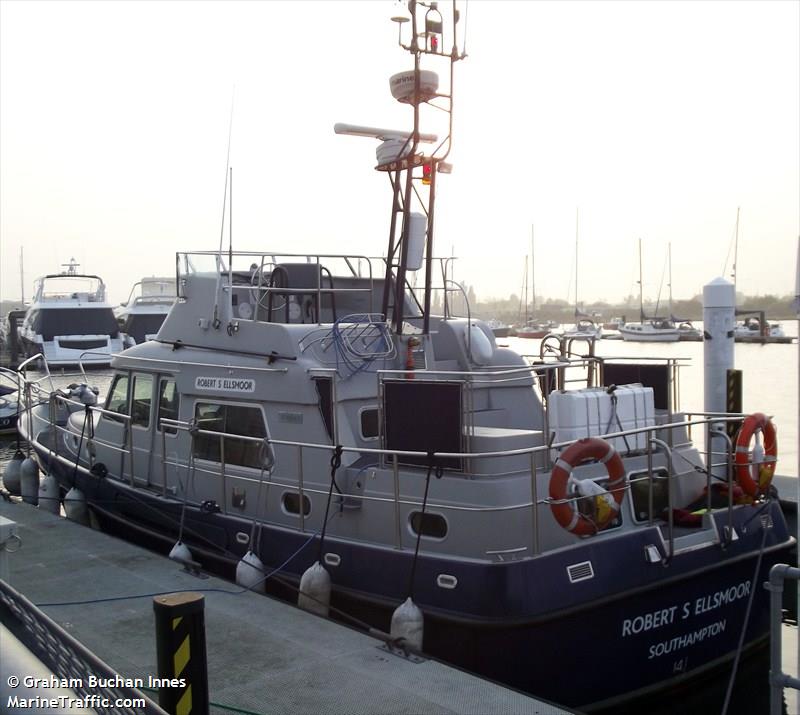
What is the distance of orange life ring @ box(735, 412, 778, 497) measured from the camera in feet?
21.1

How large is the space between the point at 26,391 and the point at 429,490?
26.4ft

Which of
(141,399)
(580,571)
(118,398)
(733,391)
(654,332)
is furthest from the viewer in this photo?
(654,332)

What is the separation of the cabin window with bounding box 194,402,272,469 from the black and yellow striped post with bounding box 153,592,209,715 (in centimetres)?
301

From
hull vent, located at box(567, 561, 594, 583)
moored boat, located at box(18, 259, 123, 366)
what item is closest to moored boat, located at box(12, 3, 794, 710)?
hull vent, located at box(567, 561, 594, 583)

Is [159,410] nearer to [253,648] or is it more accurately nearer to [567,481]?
[253,648]

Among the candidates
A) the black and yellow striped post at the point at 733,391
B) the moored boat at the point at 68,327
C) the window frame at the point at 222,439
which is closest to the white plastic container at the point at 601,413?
the window frame at the point at 222,439

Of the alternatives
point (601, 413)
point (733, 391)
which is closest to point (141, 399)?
point (601, 413)

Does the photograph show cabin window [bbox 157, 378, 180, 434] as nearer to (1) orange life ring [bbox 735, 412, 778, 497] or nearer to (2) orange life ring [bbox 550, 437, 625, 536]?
(2) orange life ring [bbox 550, 437, 625, 536]

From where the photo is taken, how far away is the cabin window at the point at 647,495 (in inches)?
263

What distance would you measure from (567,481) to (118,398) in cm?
551

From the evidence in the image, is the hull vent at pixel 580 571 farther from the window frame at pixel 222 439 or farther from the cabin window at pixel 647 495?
the window frame at pixel 222 439

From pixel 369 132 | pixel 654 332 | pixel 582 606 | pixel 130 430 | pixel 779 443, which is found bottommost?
pixel 779 443

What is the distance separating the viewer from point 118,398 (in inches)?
359

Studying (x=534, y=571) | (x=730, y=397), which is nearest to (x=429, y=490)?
(x=534, y=571)
